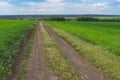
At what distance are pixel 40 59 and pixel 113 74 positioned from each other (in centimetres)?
506

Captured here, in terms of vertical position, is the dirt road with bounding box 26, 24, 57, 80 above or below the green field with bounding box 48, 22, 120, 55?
above

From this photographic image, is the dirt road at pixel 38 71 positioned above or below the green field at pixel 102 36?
above

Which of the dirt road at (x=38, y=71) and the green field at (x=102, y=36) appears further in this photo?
the green field at (x=102, y=36)

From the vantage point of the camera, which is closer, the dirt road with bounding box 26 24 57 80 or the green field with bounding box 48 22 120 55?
the dirt road with bounding box 26 24 57 80

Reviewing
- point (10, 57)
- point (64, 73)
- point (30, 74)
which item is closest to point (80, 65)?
point (64, 73)

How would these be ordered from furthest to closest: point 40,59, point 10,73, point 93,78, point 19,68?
point 40,59 → point 19,68 → point 10,73 → point 93,78

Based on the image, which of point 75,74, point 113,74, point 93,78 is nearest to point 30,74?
point 75,74

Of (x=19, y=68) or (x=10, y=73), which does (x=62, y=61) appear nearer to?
(x=19, y=68)

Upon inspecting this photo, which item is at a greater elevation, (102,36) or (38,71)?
(38,71)

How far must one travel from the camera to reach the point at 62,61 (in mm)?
13578

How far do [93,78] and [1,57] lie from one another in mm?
6507

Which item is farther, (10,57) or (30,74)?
(10,57)

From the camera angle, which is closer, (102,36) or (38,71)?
(38,71)

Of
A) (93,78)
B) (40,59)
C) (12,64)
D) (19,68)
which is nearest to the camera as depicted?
(93,78)
